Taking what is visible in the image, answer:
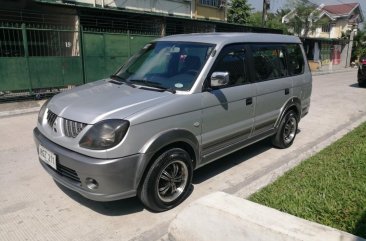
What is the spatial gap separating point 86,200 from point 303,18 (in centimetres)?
4461

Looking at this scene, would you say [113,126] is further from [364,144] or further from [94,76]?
[94,76]

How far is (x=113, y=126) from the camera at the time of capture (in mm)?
3311

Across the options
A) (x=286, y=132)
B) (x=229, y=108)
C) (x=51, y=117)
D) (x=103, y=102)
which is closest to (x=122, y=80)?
(x=103, y=102)

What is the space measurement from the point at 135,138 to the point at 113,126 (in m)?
0.24

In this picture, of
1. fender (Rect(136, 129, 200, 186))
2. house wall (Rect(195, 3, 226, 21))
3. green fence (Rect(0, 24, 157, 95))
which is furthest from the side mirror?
house wall (Rect(195, 3, 226, 21))

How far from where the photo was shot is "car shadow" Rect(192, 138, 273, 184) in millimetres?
4926

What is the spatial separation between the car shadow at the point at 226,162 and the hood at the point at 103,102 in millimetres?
1554

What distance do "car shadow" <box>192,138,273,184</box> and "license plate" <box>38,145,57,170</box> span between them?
6.21 ft

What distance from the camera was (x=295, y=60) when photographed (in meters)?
6.18

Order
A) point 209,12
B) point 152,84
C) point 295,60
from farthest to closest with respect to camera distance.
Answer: point 209,12 < point 295,60 < point 152,84

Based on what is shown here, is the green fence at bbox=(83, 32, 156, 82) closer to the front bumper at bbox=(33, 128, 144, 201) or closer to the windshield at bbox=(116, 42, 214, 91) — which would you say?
the windshield at bbox=(116, 42, 214, 91)

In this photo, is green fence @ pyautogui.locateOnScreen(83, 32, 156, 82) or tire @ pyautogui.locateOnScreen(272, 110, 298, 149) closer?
tire @ pyautogui.locateOnScreen(272, 110, 298, 149)

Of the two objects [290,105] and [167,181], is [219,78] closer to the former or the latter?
[167,181]

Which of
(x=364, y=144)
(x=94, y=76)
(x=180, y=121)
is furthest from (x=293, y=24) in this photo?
(x=180, y=121)
